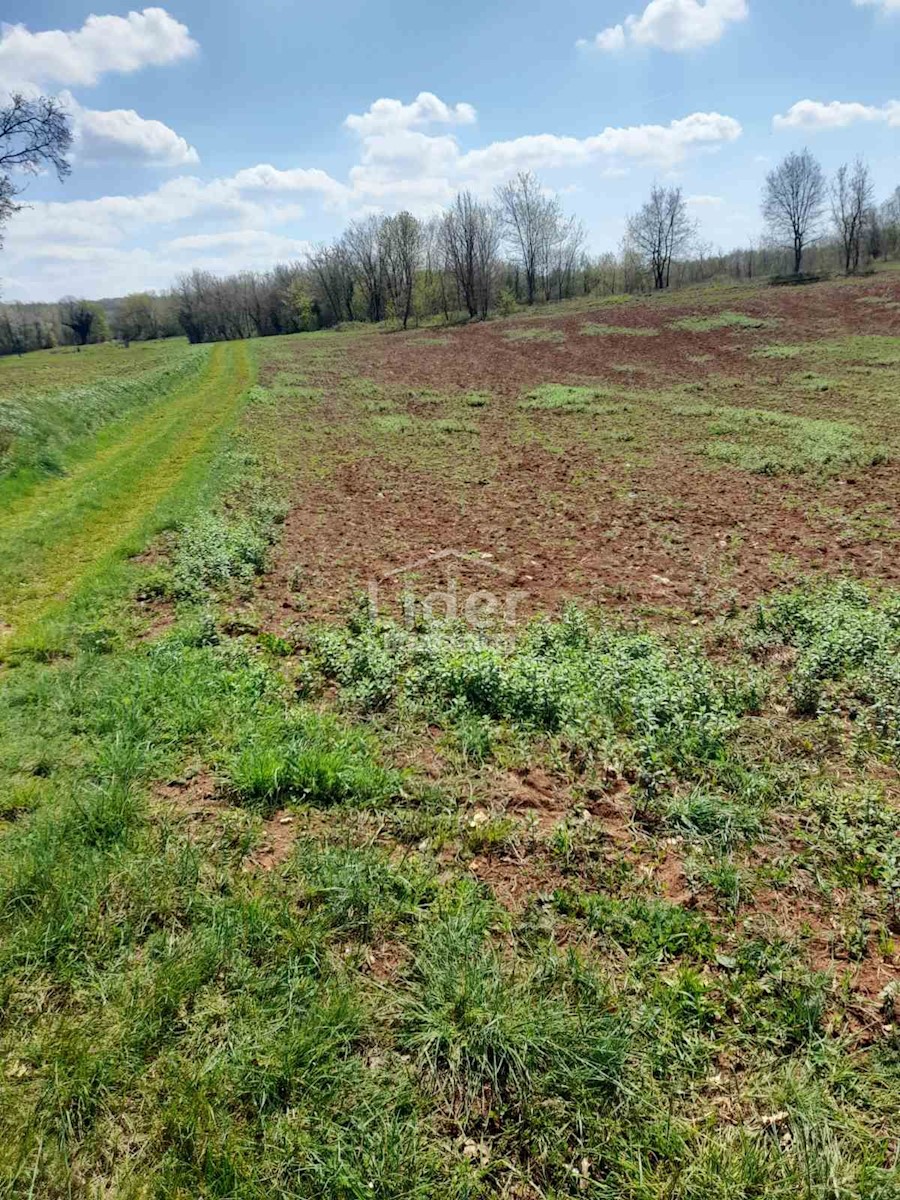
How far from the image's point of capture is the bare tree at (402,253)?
81188 mm

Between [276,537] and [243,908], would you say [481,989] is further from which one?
[276,537]

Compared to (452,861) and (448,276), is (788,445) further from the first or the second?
(448,276)

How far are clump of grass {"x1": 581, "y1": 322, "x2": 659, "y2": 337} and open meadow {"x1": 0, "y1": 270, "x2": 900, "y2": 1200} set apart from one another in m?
34.8

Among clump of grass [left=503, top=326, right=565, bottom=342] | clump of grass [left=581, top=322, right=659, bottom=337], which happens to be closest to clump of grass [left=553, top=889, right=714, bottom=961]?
clump of grass [left=581, top=322, right=659, bottom=337]

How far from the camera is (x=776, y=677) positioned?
597 centimetres

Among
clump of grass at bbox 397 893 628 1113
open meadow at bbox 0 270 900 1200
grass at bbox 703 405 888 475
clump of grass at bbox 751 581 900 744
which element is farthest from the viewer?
grass at bbox 703 405 888 475

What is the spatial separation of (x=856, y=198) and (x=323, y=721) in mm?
114024

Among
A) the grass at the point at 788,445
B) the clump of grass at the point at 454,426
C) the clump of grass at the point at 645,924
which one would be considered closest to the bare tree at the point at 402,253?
the clump of grass at the point at 454,426

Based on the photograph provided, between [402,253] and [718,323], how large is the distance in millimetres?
57360

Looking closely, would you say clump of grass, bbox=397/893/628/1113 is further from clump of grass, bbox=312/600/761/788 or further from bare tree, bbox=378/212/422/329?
bare tree, bbox=378/212/422/329

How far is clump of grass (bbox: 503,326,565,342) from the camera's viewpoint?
1715 inches

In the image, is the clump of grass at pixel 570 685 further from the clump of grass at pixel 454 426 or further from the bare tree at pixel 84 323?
the bare tree at pixel 84 323

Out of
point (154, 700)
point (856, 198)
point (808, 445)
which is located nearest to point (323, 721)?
point (154, 700)

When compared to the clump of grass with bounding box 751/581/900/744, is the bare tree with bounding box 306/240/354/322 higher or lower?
higher
